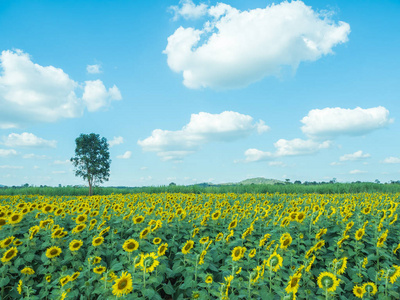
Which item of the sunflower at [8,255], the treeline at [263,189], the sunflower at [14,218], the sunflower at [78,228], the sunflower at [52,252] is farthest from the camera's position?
the treeline at [263,189]

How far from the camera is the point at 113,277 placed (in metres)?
4.05

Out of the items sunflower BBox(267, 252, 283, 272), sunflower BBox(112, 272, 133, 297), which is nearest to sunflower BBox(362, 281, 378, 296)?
sunflower BBox(267, 252, 283, 272)

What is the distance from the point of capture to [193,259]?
4.66 m

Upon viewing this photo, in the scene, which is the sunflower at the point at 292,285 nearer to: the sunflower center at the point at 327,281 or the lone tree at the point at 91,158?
the sunflower center at the point at 327,281

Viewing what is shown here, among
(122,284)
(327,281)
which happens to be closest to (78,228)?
(122,284)

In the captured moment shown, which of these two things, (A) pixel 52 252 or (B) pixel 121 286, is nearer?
(B) pixel 121 286

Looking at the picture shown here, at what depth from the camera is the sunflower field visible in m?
4.03

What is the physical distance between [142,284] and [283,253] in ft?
8.21

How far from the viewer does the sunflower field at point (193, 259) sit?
13.2 feet

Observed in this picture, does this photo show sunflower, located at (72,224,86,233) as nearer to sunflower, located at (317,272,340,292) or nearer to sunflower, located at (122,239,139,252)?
sunflower, located at (122,239,139,252)

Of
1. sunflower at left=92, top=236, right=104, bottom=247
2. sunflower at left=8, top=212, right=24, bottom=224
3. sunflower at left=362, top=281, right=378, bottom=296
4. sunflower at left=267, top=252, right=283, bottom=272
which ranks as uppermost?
sunflower at left=8, top=212, right=24, bottom=224

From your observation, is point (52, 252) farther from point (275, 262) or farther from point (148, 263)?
point (275, 262)

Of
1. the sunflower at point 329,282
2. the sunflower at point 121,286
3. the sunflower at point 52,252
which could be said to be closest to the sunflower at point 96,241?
the sunflower at point 52,252

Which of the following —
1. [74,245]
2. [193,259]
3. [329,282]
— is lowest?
[329,282]
